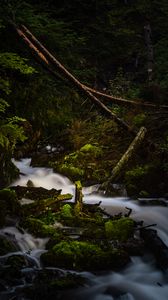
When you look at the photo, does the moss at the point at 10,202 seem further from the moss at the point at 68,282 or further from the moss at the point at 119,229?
the moss at the point at 68,282

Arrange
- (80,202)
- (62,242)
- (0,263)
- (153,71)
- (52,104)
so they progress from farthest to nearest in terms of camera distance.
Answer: (153,71) → (52,104) → (80,202) → (62,242) → (0,263)

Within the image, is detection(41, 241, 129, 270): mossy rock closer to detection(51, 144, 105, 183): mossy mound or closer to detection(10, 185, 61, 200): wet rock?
detection(10, 185, 61, 200): wet rock

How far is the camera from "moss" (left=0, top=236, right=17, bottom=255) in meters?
6.20

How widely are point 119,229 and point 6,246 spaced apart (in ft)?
6.21

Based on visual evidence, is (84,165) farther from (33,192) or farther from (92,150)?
(33,192)

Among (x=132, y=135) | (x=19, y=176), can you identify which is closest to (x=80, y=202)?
(x=19, y=176)

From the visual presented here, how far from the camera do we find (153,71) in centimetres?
1673

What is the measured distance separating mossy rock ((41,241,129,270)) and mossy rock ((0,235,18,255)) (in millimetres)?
508

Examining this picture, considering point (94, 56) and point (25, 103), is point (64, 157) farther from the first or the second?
point (94, 56)

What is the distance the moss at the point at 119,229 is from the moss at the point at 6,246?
157 centimetres

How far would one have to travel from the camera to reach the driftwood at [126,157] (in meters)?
9.29

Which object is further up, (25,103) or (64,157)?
(25,103)

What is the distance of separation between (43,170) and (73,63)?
5.35 m

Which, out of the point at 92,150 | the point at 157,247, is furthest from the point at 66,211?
the point at 92,150
